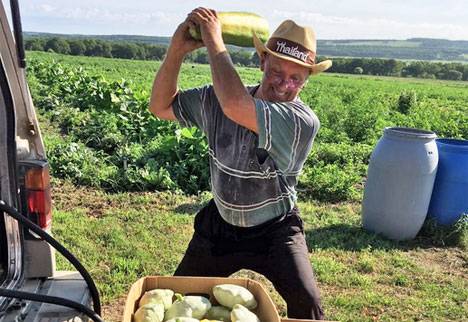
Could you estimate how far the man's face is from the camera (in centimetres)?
283

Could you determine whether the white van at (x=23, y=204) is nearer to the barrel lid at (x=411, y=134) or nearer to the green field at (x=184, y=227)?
the green field at (x=184, y=227)

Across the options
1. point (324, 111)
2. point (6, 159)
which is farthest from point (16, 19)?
point (324, 111)

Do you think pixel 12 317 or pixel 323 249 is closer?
pixel 12 317

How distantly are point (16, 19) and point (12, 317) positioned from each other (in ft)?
4.03

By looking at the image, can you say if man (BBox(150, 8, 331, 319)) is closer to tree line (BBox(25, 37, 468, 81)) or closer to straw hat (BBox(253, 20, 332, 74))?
straw hat (BBox(253, 20, 332, 74))

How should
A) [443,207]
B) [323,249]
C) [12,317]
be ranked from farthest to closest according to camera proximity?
[443,207], [323,249], [12,317]

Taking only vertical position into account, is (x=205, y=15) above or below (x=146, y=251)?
above

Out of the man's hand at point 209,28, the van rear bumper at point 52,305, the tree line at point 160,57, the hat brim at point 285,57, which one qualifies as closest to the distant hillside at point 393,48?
the tree line at point 160,57

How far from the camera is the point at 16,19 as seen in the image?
2.31m

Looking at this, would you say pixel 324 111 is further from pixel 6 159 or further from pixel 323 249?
pixel 6 159

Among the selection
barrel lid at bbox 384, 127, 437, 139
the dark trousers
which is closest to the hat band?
the dark trousers

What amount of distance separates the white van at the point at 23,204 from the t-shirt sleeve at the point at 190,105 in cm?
86

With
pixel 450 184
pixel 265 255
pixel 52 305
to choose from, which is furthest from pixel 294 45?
pixel 450 184

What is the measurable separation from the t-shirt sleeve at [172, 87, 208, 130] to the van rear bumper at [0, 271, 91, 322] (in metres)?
1.07
